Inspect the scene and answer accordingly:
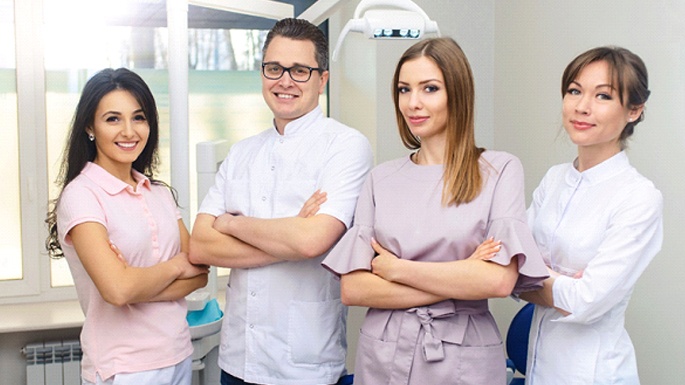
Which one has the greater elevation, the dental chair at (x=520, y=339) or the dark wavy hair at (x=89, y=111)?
the dark wavy hair at (x=89, y=111)

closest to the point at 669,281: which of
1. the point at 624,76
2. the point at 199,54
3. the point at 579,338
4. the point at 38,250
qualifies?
the point at 579,338

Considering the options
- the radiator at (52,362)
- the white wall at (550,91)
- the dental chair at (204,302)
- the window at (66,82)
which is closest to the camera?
the white wall at (550,91)

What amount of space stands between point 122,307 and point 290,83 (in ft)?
2.22

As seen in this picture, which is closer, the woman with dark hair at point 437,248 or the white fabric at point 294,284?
the woman with dark hair at point 437,248

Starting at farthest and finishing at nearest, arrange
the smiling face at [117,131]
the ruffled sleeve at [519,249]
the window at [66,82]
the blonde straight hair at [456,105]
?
the window at [66,82] → the smiling face at [117,131] → the blonde straight hair at [456,105] → the ruffled sleeve at [519,249]

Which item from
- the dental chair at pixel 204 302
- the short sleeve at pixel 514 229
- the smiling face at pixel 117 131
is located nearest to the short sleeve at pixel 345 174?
the short sleeve at pixel 514 229

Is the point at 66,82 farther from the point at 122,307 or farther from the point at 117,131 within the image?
the point at 122,307

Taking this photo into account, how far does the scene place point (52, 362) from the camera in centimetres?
354

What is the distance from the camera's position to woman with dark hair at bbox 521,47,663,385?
5.15 feet

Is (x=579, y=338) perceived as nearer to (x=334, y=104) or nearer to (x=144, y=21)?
(x=334, y=104)

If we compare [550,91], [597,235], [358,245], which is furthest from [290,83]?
[550,91]

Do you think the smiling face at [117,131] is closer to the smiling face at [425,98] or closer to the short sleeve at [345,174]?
the short sleeve at [345,174]

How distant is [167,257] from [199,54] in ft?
7.59

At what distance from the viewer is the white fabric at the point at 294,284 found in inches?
70.7
